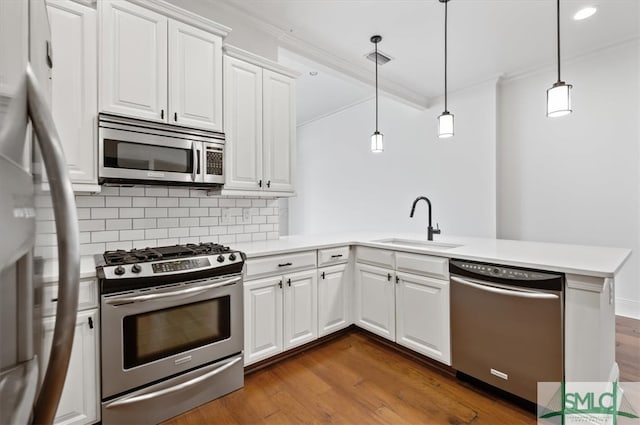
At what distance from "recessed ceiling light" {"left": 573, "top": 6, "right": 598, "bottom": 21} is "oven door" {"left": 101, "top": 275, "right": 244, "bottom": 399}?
11.6ft

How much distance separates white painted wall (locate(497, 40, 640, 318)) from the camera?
3.20 metres

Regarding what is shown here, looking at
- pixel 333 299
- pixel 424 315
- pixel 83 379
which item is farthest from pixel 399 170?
pixel 83 379

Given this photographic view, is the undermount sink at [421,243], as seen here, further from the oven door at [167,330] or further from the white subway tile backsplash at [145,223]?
the white subway tile backsplash at [145,223]

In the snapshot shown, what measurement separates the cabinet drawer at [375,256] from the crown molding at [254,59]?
1.73m

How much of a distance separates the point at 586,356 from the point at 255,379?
2000mm

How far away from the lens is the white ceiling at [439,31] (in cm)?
261

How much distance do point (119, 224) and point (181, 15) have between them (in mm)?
1517

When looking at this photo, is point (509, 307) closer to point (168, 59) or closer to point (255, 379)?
point (255, 379)

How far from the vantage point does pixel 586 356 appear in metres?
1.64

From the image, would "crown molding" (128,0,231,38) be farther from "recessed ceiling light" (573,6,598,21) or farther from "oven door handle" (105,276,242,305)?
"recessed ceiling light" (573,6,598,21)

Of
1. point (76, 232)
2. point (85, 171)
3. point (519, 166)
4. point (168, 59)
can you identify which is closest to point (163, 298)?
point (85, 171)

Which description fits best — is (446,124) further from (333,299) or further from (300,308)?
(300,308)

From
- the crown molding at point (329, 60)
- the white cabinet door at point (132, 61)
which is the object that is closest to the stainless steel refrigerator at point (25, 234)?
the white cabinet door at point (132, 61)

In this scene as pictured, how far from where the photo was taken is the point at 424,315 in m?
2.37
